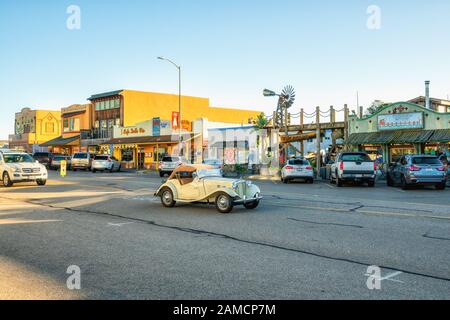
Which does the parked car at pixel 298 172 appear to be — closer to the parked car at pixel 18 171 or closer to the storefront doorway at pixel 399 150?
the storefront doorway at pixel 399 150

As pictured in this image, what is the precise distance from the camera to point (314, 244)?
7.89 m

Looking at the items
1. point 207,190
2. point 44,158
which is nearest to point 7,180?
point 207,190

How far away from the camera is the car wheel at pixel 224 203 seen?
1190 centimetres

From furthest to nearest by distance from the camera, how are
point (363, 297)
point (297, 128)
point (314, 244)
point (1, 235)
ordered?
point (297, 128) < point (1, 235) < point (314, 244) < point (363, 297)

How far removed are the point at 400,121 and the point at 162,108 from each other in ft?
121

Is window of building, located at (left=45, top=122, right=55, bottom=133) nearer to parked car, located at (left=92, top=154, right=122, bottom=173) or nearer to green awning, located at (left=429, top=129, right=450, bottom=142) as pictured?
parked car, located at (left=92, top=154, right=122, bottom=173)

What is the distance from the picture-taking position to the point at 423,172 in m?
20.6

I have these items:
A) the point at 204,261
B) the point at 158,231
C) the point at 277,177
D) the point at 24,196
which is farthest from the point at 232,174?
the point at 204,261

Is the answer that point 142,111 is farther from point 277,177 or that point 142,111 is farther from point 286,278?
point 286,278

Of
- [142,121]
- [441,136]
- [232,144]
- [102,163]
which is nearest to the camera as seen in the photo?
[441,136]

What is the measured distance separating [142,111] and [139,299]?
55318mm

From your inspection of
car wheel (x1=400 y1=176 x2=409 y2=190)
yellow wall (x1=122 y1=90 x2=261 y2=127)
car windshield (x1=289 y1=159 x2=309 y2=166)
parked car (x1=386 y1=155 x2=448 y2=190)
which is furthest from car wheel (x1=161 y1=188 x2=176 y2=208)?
yellow wall (x1=122 y1=90 x2=261 y2=127)

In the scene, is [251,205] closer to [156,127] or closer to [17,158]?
[17,158]

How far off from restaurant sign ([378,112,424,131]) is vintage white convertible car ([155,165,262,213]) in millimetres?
21117
